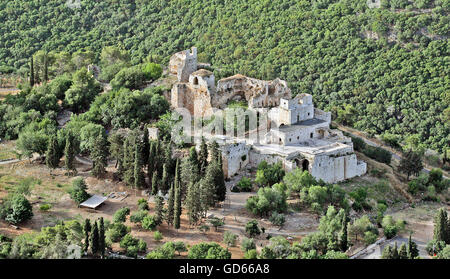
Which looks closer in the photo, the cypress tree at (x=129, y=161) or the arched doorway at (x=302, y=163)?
the cypress tree at (x=129, y=161)

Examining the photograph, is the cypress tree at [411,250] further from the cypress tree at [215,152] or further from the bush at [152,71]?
the bush at [152,71]

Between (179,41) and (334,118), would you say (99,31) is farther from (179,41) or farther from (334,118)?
(334,118)

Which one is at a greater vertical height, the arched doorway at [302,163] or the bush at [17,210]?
the arched doorway at [302,163]

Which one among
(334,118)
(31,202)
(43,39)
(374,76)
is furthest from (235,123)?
(43,39)

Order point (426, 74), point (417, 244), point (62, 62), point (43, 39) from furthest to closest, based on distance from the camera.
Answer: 1. point (43, 39)
2. point (426, 74)
3. point (62, 62)
4. point (417, 244)

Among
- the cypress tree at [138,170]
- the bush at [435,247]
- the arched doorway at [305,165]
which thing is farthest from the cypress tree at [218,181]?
the bush at [435,247]
